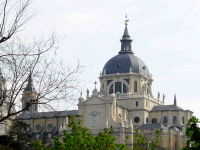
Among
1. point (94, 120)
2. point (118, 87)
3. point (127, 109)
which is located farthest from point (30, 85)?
point (118, 87)

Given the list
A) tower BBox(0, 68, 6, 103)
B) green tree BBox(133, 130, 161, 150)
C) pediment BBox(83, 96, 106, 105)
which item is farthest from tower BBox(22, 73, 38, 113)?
pediment BBox(83, 96, 106, 105)

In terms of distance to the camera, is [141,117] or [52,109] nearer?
[52,109]

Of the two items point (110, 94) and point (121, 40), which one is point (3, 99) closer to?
point (110, 94)

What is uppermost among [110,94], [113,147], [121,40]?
[121,40]

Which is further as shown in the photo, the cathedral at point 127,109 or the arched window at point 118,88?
the arched window at point 118,88

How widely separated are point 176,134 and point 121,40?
3061 centimetres

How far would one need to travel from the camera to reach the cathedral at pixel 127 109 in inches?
4830

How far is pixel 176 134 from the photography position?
123312 millimetres

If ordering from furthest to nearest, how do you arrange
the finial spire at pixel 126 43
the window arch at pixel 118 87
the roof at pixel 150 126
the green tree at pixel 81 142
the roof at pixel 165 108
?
the finial spire at pixel 126 43, the window arch at pixel 118 87, the roof at pixel 165 108, the roof at pixel 150 126, the green tree at pixel 81 142

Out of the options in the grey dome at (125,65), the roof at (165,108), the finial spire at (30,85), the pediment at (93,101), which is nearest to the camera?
the finial spire at (30,85)

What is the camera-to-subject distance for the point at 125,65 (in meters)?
138

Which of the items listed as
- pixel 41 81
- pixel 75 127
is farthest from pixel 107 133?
pixel 41 81

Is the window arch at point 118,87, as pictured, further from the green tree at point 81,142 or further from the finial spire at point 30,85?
the finial spire at point 30,85

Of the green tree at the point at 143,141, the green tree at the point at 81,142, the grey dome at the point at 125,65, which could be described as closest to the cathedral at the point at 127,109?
the grey dome at the point at 125,65
